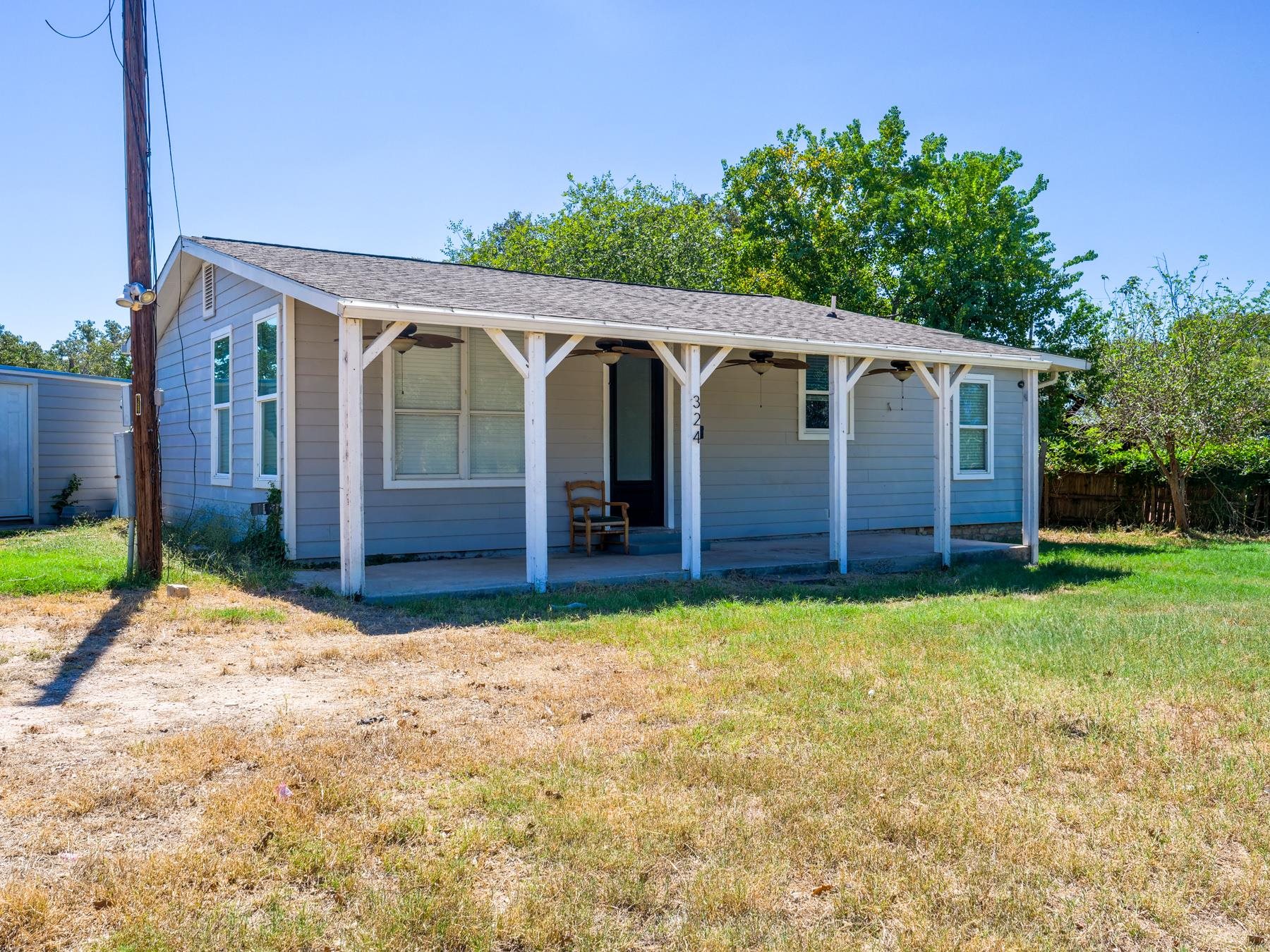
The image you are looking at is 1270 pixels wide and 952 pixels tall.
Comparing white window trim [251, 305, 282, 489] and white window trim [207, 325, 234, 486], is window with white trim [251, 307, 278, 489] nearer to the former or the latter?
white window trim [251, 305, 282, 489]

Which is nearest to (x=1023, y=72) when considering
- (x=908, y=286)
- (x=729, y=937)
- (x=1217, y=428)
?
(x=908, y=286)

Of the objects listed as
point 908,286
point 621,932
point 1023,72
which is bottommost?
point 621,932

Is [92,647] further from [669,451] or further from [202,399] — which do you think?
[669,451]

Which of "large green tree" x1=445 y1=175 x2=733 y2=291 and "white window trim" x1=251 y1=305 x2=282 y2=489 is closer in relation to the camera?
"white window trim" x1=251 y1=305 x2=282 y2=489

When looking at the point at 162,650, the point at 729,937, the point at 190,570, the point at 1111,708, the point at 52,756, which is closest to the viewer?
the point at 729,937

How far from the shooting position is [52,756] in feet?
12.3

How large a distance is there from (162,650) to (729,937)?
4536 millimetres

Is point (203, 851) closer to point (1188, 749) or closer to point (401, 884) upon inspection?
point (401, 884)

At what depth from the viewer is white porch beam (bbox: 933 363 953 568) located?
10203 millimetres

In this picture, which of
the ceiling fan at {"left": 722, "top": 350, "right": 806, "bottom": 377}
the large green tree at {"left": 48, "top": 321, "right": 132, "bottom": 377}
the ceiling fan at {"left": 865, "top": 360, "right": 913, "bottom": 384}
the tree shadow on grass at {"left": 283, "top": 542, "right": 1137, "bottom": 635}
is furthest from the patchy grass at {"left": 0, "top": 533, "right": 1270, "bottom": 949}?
the large green tree at {"left": 48, "top": 321, "right": 132, "bottom": 377}

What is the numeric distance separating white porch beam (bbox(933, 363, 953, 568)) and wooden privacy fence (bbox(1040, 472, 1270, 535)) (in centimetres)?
677

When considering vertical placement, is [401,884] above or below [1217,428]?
below

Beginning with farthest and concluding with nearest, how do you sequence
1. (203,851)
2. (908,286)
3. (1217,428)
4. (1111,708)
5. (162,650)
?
(908,286) < (1217,428) < (162,650) < (1111,708) < (203,851)

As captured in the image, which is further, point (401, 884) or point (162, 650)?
point (162, 650)
